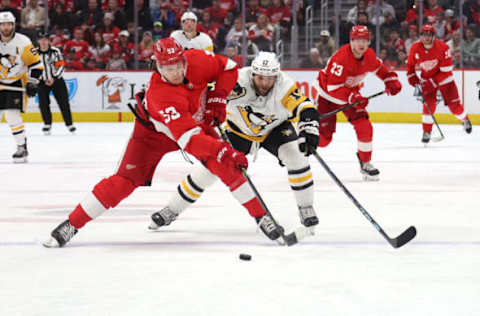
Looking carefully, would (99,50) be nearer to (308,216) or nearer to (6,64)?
(6,64)

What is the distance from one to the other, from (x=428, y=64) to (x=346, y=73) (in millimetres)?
2807

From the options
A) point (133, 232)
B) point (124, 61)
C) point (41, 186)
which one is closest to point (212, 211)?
point (133, 232)

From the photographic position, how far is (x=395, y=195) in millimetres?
5312

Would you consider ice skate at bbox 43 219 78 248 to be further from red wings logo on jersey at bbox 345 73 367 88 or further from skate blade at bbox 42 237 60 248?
red wings logo on jersey at bbox 345 73 367 88

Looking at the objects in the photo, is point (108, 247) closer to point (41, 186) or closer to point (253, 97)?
point (253, 97)

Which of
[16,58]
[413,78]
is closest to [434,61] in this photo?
[413,78]

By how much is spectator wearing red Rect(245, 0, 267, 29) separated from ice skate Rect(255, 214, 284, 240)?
867 cm

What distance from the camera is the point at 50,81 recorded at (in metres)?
10.8

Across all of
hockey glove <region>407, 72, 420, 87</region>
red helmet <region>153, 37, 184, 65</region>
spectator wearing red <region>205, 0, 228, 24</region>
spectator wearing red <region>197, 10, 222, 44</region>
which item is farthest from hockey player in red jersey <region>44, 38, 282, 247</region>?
spectator wearing red <region>197, 10, 222, 44</region>

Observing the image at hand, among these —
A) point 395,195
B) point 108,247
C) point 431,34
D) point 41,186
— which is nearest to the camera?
point 108,247

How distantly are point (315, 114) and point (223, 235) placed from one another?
2.34 feet

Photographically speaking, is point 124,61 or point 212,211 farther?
point 124,61

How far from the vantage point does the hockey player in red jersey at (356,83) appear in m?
6.21

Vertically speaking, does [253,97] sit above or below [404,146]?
above
